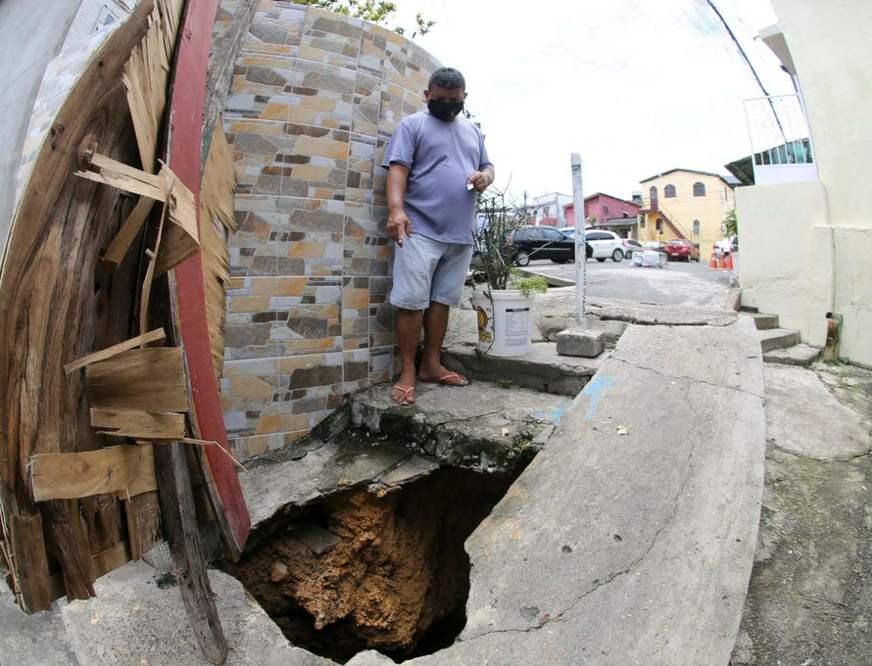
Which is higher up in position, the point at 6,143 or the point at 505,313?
the point at 6,143

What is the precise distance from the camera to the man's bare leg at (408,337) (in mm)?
2752

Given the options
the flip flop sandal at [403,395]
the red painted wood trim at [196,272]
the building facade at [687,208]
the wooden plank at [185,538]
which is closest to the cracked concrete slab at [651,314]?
the flip flop sandal at [403,395]

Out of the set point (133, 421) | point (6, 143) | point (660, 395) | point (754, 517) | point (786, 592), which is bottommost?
point (786, 592)

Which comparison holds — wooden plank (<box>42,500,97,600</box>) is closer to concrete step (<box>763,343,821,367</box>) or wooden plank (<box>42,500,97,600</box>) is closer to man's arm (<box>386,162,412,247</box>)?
man's arm (<box>386,162,412,247</box>)

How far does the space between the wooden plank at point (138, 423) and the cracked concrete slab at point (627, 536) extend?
90 cm

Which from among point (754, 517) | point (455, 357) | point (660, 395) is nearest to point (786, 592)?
point (754, 517)

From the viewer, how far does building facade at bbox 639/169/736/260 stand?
A: 35875mm

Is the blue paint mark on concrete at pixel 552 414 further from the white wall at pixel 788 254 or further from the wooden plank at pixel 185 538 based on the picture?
the white wall at pixel 788 254

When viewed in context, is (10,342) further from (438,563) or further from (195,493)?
(438,563)

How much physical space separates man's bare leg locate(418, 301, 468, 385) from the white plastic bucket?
0.23m

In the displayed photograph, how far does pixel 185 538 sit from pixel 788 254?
518 cm

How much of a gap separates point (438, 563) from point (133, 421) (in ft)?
7.13

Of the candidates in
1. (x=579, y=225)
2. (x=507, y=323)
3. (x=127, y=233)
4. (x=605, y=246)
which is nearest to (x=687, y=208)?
(x=605, y=246)

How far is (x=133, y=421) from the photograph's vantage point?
3.53 feet
